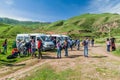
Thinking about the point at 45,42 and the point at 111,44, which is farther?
the point at 111,44

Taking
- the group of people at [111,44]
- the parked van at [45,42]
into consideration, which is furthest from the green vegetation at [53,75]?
the group of people at [111,44]

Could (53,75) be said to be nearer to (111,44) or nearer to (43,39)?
(43,39)

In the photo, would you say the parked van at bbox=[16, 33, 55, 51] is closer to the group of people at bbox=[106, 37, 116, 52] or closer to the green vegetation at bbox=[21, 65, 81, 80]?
the group of people at bbox=[106, 37, 116, 52]

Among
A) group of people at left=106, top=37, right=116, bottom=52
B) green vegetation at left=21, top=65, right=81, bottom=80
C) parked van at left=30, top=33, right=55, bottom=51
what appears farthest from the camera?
group of people at left=106, top=37, right=116, bottom=52

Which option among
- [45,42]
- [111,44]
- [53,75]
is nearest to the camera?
[53,75]

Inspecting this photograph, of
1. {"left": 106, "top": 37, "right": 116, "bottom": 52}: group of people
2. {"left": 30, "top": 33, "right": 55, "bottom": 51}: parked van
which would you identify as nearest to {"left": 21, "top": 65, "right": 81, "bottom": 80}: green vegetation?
{"left": 30, "top": 33, "right": 55, "bottom": 51}: parked van

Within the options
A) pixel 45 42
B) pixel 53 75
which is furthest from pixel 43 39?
pixel 53 75

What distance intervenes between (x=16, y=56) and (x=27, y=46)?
1.84 m

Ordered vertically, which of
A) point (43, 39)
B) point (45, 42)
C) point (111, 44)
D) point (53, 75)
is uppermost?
point (43, 39)

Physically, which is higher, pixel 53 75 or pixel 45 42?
pixel 45 42

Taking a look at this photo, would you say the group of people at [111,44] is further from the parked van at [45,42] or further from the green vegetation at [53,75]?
the green vegetation at [53,75]

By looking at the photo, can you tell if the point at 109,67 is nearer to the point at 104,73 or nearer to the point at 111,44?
the point at 104,73

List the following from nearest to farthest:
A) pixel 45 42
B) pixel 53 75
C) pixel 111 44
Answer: pixel 53 75, pixel 45 42, pixel 111 44

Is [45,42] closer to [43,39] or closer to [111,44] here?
[43,39]
